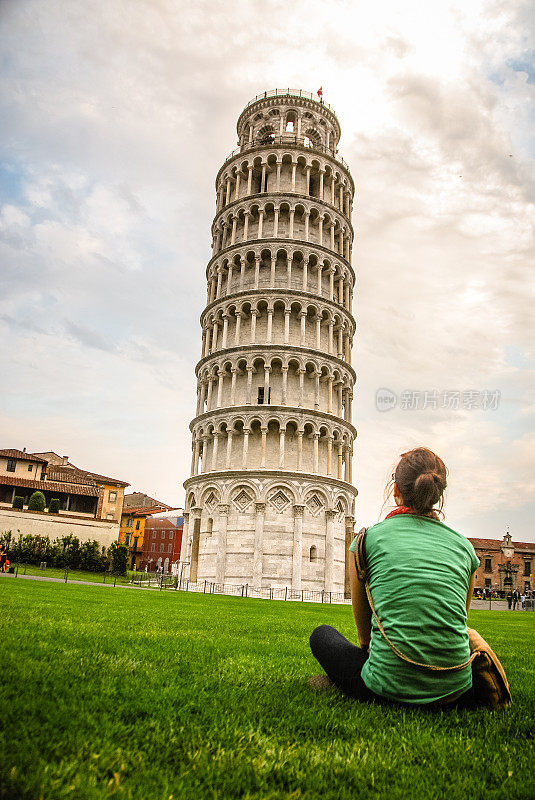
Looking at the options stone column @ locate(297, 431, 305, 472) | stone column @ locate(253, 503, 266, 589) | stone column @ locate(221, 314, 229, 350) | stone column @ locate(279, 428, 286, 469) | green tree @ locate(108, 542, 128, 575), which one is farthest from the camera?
green tree @ locate(108, 542, 128, 575)

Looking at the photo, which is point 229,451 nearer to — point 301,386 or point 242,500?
point 242,500

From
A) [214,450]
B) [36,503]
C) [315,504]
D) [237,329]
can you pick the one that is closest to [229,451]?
[214,450]

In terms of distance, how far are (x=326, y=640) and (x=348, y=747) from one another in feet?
4.11

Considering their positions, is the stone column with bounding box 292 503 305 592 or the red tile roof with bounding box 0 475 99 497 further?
the red tile roof with bounding box 0 475 99 497

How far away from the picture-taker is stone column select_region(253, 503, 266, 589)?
3909 cm

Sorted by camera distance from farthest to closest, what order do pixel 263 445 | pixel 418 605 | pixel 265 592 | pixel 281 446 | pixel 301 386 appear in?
pixel 301 386 < pixel 263 445 < pixel 281 446 < pixel 265 592 < pixel 418 605

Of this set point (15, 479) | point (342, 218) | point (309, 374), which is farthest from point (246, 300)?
point (15, 479)

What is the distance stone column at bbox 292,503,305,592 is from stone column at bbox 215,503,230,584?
4857mm

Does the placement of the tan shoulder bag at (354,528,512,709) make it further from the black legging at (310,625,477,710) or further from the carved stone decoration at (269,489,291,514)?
the carved stone decoration at (269,489,291,514)

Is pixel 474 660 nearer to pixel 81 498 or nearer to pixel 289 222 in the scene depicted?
pixel 289 222

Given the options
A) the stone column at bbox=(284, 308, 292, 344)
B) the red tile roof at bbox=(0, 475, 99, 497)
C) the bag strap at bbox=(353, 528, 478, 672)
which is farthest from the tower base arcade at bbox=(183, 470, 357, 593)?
the bag strap at bbox=(353, 528, 478, 672)

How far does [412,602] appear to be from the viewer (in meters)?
3.86

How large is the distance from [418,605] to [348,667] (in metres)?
0.92

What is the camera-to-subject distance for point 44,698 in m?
3.58
